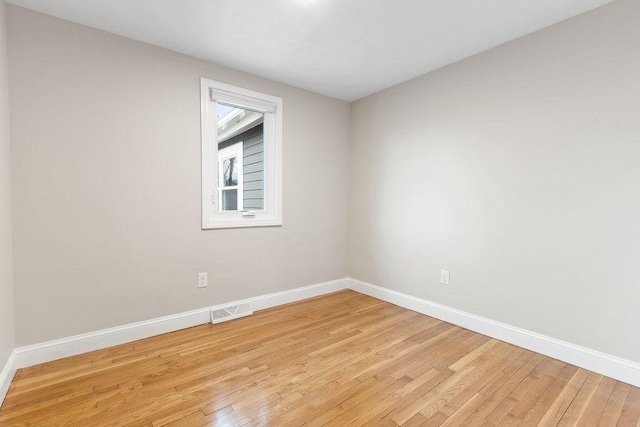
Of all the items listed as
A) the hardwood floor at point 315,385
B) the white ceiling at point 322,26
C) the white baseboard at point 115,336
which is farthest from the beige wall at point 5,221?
the white ceiling at point 322,26

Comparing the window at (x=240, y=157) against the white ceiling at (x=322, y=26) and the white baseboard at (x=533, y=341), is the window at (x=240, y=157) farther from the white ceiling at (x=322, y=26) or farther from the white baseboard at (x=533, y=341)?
the white baseboard at (x=533, y=341)

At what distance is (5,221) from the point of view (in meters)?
1.77

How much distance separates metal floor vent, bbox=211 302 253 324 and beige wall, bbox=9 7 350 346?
0.33 feet

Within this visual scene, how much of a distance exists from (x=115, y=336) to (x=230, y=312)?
0.90m

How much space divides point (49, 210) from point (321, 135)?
255 cm

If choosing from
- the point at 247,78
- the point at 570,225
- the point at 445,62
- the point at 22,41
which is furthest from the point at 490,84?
the point at 22,41

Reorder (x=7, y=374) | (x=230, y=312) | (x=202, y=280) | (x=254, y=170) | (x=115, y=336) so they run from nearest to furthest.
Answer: (x=7, y=374), (x=115, y=336), (x=202, y=280), (x=230, y=312), (x=254, y=170)

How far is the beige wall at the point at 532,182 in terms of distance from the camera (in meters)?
1.85

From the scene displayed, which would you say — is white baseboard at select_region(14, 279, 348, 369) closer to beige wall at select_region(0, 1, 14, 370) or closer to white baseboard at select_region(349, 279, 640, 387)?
beige wall at select_region(0, 1, 14, 370)

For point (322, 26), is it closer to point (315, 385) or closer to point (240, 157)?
point (240, 157)

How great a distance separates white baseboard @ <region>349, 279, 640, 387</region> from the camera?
6.03ft

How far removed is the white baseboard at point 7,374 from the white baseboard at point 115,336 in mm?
50

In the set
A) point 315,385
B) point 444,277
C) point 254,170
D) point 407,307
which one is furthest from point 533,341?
point 254,170

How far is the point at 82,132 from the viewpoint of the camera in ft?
6.93
